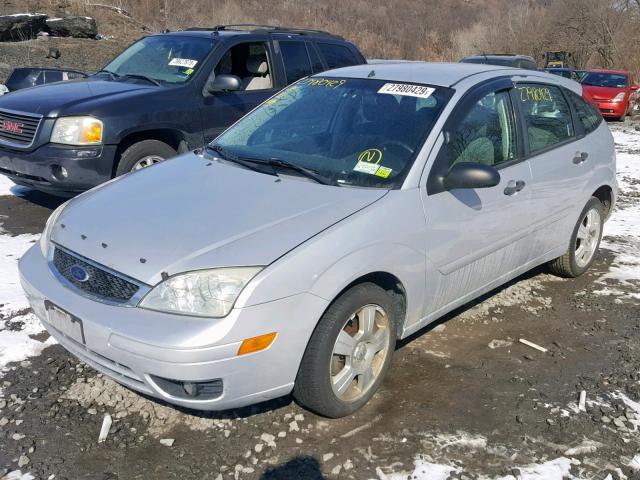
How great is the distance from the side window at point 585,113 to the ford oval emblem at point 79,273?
3884 mm

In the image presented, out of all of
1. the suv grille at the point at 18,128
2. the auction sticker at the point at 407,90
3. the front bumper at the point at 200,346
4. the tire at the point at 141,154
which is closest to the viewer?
the front bumper at the point at 200,346

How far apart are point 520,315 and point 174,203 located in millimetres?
2666

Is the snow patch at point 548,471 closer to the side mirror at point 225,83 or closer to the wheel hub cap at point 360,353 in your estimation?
the wheel hub cap at point 360,353

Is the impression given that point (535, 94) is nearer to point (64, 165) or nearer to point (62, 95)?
point (64, 165)

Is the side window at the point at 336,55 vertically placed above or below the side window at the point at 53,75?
above

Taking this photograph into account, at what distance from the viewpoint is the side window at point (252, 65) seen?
6977mm

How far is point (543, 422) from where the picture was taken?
335 centimetres

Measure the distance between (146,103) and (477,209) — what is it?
360cm


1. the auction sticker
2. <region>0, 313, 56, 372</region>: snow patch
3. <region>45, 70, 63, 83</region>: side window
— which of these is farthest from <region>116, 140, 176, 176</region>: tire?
<region>45, 70, 63, 83</region>: side window

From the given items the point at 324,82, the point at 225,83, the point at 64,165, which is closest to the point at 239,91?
the point at 225,83

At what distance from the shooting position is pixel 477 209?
3.78 meters

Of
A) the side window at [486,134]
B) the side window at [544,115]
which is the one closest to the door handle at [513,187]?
the side window at [486,134]

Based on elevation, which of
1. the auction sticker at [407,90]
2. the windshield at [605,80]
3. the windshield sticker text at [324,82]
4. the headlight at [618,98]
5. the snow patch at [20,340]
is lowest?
the headlight at [618,98]

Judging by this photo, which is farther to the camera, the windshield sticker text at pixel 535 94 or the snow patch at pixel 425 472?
the windshield sticker text at pixel 535 94
